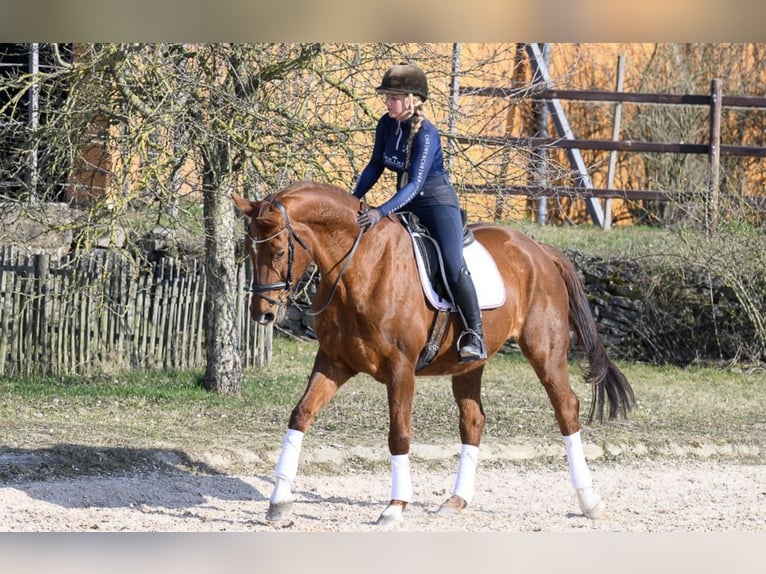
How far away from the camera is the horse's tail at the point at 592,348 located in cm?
752

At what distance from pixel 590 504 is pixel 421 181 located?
2.42 metres

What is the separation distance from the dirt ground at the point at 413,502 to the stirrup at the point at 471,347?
1.04 m

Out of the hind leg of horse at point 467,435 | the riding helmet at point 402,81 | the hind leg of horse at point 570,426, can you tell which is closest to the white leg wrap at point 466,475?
the hind leg of horse at point 467,435

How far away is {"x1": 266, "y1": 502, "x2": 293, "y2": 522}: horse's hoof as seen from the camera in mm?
6402

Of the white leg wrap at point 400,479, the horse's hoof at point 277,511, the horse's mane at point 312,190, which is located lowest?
the horse's hoof at point 277,511

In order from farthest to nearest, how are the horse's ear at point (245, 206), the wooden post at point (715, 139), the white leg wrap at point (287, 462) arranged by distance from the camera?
the wooden post at point (715, 139), the white leg wrap at point (287, 462), the horse's ear at point (245, 206)

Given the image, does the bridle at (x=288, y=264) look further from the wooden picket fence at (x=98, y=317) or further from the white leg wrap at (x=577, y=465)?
the wooden picket fence at (x=98, y=317)

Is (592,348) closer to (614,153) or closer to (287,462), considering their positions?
(287,462)

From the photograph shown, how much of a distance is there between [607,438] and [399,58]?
3990mm

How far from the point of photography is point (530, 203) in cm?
2011

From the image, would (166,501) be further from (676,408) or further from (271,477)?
(676,408)

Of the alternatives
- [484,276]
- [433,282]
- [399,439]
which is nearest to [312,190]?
[433,282]

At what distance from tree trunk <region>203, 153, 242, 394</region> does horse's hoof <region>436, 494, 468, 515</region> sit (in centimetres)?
461
